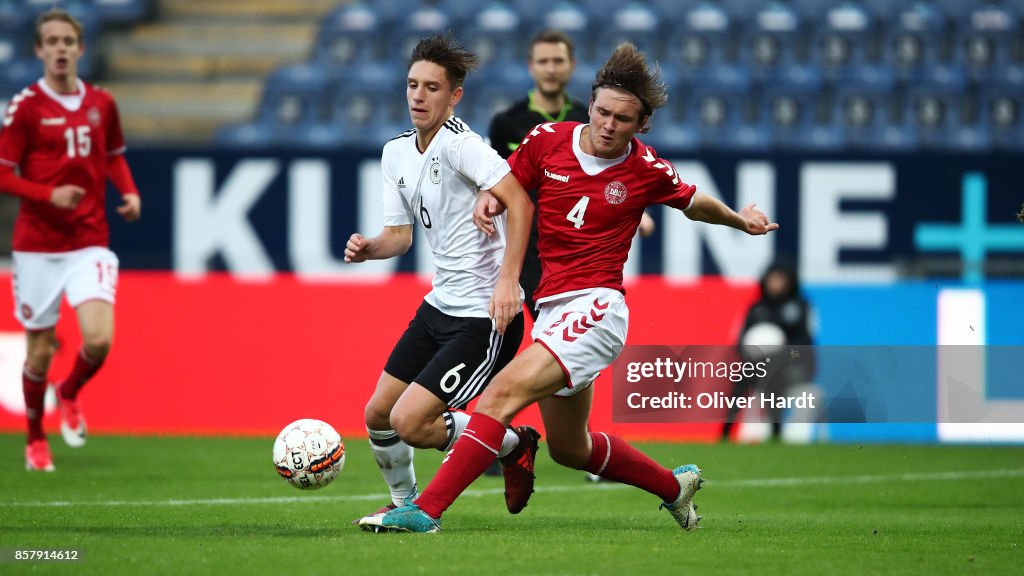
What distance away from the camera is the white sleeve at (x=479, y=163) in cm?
575

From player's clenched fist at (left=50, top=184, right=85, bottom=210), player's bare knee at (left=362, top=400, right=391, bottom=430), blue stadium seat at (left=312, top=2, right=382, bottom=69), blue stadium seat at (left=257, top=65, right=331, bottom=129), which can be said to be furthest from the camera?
blue stadium seat at (left=312, top=2, right=382, bottom=69)

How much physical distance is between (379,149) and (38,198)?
5755mm

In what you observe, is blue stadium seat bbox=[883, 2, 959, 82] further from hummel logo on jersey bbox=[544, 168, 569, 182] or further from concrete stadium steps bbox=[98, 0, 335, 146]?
hummel logo on jersey bbox=[544, 168, 569, 182]

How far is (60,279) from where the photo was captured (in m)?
8.55

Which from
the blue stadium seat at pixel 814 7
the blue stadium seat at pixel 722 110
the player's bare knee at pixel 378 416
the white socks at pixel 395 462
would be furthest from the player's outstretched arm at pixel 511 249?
the blue stadium seat at pixel 814 7

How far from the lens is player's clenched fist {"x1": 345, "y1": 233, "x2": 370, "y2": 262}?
5.74 metres

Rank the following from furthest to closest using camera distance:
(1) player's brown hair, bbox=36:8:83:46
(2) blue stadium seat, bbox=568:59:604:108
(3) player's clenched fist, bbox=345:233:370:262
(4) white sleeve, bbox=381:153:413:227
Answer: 1. (2) blue stadium seat, bbox=568:59:604:108
2. (1) player's brown hair, bbox=36:8:83:46
3. (4) white sleeve, bbox=381:153:413:227
4. (3) player's clenched fist, bbox=345:233:370:262

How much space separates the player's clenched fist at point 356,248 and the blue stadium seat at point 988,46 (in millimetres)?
11786

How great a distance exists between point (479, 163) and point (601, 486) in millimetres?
3147

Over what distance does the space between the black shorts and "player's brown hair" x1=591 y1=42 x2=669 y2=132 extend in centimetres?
108

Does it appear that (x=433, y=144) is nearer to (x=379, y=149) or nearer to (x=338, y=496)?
(x=338, y=496)

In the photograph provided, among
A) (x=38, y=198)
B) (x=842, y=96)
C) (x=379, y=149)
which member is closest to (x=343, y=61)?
(x=379, y=149)

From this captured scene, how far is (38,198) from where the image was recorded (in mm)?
8188

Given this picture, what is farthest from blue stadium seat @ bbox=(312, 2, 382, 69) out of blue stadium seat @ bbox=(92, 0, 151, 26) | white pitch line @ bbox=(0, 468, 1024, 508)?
white pitch line @ bbox=(0, 468, 1024, 508)
